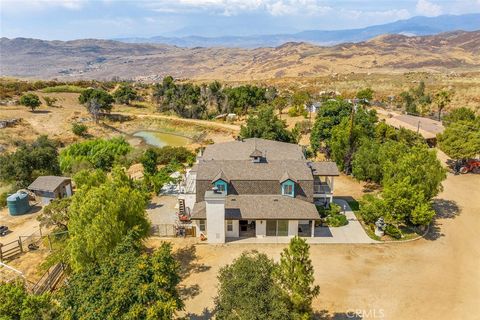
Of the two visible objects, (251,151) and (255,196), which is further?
(251,151)

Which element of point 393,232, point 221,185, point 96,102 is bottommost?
point 393,232

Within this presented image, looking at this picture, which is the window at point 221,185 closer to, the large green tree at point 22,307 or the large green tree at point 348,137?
the large green tree at point 348,137

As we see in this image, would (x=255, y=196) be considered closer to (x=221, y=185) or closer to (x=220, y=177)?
(x=221, y=185)

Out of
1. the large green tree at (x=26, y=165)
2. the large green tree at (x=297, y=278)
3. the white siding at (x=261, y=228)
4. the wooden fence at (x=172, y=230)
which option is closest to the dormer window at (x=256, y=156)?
the white siding at (x=261, y=228)

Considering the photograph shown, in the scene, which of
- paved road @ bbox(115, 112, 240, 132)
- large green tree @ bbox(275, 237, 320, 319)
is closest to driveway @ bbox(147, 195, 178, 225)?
large green tree @ bbox(275, 237, 320, 319)

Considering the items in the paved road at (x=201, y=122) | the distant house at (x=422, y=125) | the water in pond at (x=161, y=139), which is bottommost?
the water in pond at (x=161, y=139)

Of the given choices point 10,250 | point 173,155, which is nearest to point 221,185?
point 10,250
